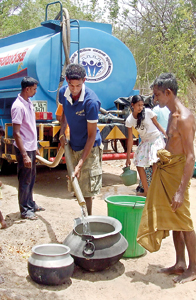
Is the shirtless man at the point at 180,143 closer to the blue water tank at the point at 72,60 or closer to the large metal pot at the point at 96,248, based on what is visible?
the large metal pot at the point at 96,248

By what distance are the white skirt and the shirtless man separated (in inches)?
73.7

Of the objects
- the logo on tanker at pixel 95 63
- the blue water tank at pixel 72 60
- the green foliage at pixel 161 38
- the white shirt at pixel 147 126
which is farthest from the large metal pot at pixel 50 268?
the green foliage at pixel 161 38

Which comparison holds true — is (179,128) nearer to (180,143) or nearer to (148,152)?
(180,143)

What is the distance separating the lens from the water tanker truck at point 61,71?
18.6 feet

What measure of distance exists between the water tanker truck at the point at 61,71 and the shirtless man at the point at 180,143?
2.81 meters

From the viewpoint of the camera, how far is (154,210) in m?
2.91

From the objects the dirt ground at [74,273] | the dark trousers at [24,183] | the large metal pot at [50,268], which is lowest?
the dirt ground at [74,273]

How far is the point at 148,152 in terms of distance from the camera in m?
4.83

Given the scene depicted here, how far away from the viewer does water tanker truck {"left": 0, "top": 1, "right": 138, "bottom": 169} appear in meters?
5.67

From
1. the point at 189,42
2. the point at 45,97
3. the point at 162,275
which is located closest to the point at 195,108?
the point at 189,42

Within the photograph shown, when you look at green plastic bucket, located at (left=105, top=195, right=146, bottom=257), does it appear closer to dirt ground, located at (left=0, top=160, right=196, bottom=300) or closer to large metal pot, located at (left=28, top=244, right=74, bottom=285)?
dirt ground, located at (left=0, top=160, right=196, bottom=300)

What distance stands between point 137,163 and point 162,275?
6.76 feet

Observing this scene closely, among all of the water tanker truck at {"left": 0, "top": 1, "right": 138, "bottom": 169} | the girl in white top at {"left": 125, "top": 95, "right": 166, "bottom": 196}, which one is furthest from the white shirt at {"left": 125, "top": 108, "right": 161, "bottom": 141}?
the water tanker truck at {"left": 0, "top": 1, "right": 138, "bottom": 169}

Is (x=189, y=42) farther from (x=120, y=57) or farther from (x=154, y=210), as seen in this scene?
(x=154, y=210)
